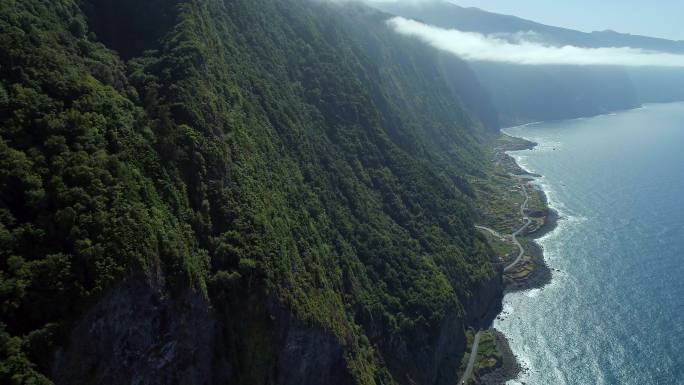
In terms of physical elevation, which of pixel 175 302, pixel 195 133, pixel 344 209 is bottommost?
pixel 344 209

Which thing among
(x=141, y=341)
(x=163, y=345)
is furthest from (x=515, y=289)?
(x=141, y=341)

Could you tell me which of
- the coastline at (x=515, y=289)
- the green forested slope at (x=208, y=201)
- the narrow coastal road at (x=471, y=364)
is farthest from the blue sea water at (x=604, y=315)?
the green forested slope at (x=208, y=201)

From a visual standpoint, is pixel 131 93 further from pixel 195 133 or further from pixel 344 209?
pixel 344 209

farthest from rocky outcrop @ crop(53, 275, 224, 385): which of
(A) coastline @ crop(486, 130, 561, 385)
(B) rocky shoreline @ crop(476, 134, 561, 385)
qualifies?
(A) coastline @ crop(486, 130, 561, 385)

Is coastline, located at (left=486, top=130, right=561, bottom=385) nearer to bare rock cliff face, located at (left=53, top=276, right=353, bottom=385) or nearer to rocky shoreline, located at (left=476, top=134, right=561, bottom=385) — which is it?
rocky shoreline, located at (left=476, top=134, right=561, bottom=385)

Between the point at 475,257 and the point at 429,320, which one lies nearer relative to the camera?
the point at 429,320

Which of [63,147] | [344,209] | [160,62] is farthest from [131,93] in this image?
[344,209]

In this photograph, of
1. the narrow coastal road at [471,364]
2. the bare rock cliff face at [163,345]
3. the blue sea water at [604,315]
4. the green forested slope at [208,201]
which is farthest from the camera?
the blue sea water at [604,315]

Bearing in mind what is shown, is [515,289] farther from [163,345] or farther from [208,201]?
[163,345]

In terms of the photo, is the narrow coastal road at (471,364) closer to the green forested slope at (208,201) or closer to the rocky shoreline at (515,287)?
the rocky shoreline at (515,287)
